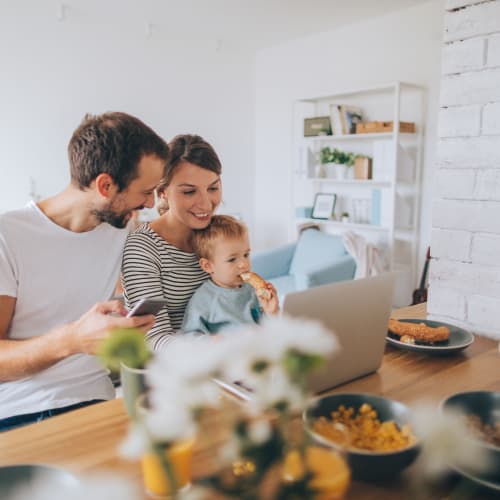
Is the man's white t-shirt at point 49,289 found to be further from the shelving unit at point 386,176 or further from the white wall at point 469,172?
the shelving unit at point 386,176

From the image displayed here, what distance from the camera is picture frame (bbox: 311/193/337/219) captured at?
5258 mm

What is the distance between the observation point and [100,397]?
58.9 inches

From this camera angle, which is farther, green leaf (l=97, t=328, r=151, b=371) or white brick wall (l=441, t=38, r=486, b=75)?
white brick wall (l=441, t=38, r=486, b=75)

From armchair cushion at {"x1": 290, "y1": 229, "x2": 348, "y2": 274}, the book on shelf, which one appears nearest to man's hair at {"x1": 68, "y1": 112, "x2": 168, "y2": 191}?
armchair cushion at {"x1": 290, "y1": 229, "x2": 348, "y2": 274}

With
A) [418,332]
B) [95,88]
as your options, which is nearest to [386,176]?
[95,88]

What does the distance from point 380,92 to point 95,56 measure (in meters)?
2.72

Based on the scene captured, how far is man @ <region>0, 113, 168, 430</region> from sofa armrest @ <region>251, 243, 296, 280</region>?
10.3 feet

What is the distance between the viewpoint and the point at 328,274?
4023mm

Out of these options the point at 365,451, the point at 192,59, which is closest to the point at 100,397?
the point at 365,451

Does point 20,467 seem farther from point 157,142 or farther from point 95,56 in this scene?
point 95,56

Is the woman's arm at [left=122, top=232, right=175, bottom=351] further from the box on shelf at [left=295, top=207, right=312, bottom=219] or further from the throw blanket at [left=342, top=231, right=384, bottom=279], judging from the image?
the box on shelf at [left=295, top=207, right=312, bottom=219]

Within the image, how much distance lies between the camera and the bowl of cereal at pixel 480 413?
2.66 feet

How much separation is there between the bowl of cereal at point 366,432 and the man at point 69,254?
2.61 ft

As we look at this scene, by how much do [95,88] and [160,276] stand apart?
13.4 feet
